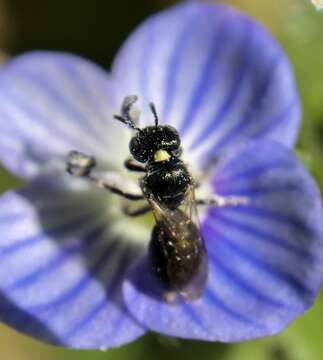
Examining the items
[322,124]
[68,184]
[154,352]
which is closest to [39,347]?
[154,352]

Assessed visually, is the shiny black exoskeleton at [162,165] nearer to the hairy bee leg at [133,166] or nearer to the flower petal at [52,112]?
the hairy bee leg at [133,166]

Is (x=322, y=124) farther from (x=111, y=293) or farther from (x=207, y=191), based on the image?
(x=111, y=293)

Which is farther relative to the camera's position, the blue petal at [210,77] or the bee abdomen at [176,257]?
the blue petal at [210,77]

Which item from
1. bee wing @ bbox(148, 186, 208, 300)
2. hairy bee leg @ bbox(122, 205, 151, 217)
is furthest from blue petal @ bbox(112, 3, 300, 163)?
bee wing @ bbox(148, 186, 208, 300)

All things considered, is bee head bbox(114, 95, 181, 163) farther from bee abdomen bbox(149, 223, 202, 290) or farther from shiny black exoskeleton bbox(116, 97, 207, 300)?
bee abdomen bbox(149, 223, 202, 290)

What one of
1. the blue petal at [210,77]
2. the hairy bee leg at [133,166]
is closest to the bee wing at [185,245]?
the hairy bee leg at [133,166]

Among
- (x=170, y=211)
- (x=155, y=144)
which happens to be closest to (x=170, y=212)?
(x=170, y=211)

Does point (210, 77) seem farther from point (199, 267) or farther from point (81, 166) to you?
point (199, 267)
